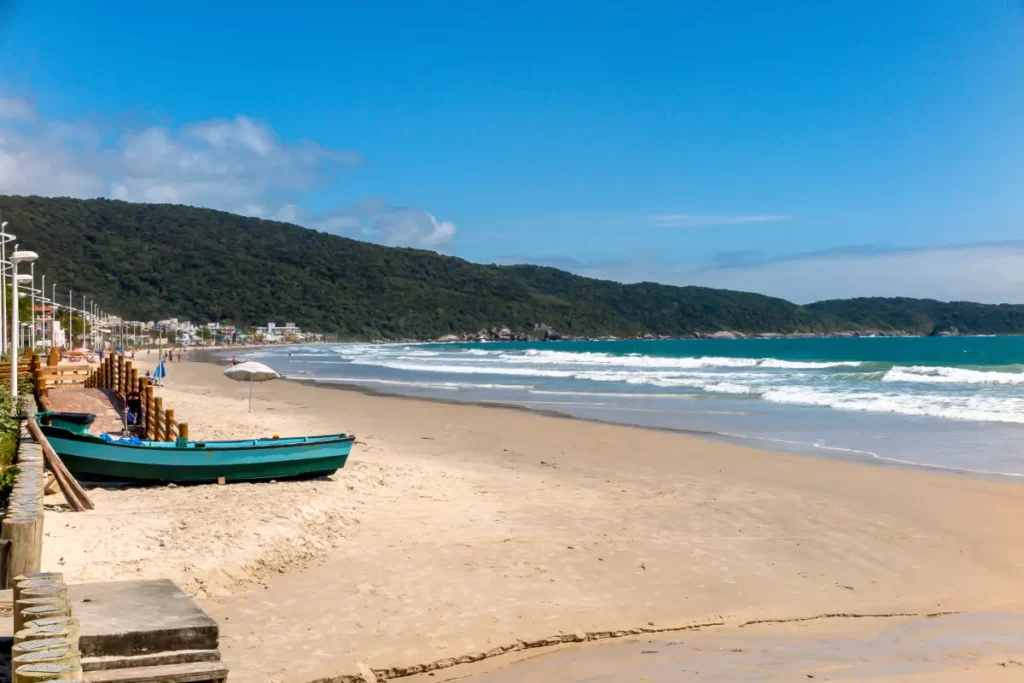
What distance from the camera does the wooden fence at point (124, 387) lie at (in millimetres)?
14656

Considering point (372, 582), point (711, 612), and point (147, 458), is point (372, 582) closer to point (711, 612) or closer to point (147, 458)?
point (711, 612)

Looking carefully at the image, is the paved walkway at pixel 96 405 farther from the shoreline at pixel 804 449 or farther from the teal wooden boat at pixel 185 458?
the shoreline at pixel 804 449

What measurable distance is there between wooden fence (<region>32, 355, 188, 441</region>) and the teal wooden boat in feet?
4.10

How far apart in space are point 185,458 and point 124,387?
10021 millimetres

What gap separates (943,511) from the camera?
11.3 m

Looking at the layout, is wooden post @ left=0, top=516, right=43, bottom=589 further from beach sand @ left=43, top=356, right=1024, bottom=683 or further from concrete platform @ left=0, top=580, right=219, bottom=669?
beach sand @ left=43, top=356, right=1024, bottom=683

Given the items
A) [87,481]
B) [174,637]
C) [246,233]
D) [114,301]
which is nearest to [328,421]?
[87,481]

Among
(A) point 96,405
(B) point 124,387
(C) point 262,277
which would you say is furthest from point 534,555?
(C) point 262,277

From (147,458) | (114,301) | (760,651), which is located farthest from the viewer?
(114,301)

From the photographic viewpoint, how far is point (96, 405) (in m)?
19.7

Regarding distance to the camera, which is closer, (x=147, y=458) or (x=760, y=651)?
(x=760, y=651)

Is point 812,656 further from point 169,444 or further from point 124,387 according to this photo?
point 124,387

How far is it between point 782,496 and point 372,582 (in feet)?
21.3

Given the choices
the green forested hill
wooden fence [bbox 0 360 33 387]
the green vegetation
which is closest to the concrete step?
the green vegetation
